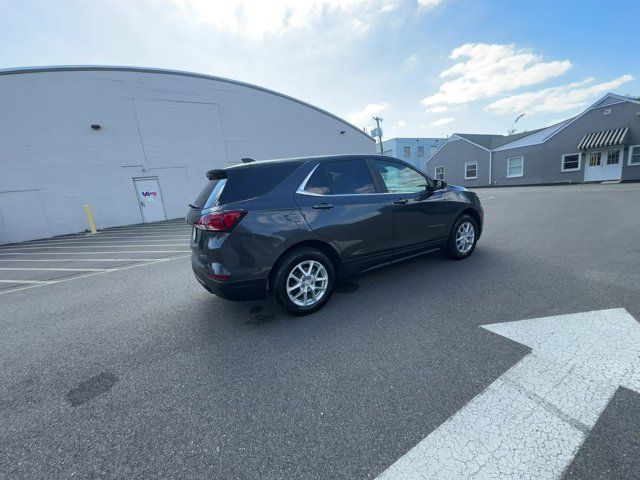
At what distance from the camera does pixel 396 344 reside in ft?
8.89

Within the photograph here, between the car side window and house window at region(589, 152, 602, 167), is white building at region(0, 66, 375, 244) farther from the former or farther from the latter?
house window at region(589, 152, 602, 167)

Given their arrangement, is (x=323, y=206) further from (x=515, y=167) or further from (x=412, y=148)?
(x=412, y=148)

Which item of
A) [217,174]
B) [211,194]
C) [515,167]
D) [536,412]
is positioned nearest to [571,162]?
[515,167]

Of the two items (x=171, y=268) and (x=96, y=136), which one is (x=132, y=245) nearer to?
(x=171, y=268)

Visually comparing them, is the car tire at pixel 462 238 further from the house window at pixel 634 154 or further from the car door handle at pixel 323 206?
the house window at pixel 634 154

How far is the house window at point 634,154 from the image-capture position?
18.7m

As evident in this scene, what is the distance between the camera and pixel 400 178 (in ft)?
13.9

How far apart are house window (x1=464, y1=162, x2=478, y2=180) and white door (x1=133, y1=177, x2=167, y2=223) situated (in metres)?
27.5

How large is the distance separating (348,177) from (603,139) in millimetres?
25140

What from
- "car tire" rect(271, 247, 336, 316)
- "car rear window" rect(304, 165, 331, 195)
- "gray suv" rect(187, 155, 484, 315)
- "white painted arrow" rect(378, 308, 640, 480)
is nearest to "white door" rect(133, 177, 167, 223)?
"gray suv" rect(187, 155, 484, 315)

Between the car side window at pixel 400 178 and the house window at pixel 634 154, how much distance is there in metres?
24.1

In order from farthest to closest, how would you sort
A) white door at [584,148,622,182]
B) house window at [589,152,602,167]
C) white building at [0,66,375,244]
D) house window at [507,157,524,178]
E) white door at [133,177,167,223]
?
1. house window at [507,157,524,178]
2. house window at [589,152,602,167]
3. white door at [584,148,622,182]
4. white door at [133,177,167,223]
5. white building at [0,66,375,244]

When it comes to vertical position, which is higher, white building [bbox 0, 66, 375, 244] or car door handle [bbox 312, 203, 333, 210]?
white building [bbox 0, 66, 375, 244]

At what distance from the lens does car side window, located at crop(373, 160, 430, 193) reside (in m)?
4.05
